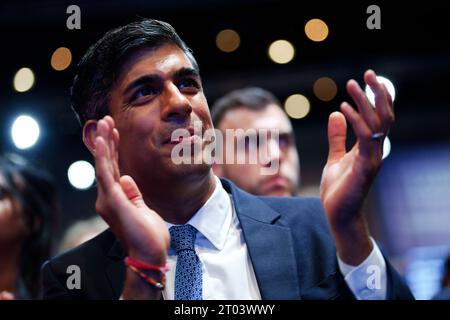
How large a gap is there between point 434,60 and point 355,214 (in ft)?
13.1

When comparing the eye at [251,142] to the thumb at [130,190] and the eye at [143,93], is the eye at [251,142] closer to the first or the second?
the eye at [143,93]

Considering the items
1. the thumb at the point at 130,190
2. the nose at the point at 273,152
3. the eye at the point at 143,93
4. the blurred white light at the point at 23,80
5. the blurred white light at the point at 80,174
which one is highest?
the blurred white light at the point at 23,80

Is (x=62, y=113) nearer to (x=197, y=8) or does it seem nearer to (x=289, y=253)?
(x=197, y=8)

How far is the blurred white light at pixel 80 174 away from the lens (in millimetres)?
5010

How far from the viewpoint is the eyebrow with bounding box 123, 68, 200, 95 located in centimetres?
153

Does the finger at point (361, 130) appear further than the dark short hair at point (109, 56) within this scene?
No

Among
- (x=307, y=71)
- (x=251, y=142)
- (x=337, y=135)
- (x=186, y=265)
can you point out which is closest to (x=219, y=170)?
(x=251, y=142)

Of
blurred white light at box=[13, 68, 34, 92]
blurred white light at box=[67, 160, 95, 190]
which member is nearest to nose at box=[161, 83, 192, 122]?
blurred white light at box=[13, 68, 34, 92]

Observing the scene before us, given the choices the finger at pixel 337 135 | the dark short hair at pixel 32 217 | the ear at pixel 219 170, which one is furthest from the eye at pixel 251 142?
the finger at pixel 337 135

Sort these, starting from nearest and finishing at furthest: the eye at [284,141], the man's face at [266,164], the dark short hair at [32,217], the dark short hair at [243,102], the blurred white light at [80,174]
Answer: the dark short hair at [32,217]
the man's face at [266,164]
the eye at [284,141]
the dark short hair at [243,102]
the blurred white light at [80,174]

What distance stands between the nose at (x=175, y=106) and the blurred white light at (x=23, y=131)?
1744 mm

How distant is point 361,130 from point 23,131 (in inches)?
88.0

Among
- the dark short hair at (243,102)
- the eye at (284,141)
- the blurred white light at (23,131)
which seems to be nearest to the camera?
the eye at (284,141)
